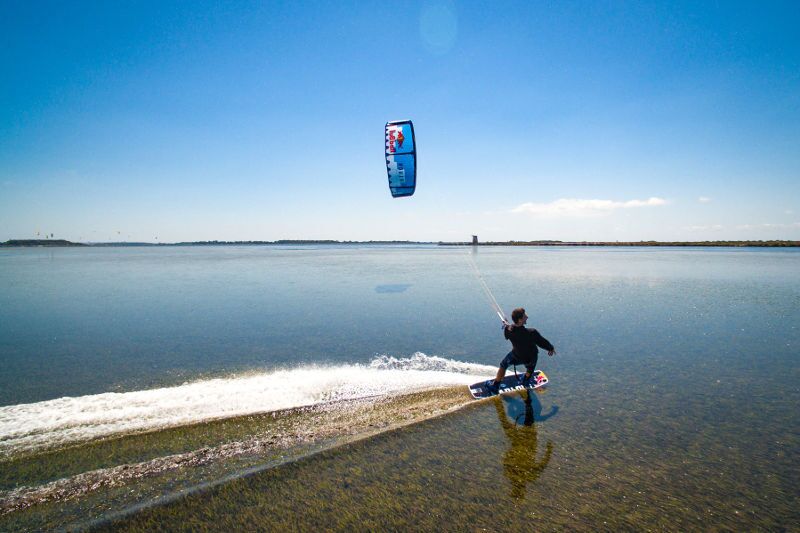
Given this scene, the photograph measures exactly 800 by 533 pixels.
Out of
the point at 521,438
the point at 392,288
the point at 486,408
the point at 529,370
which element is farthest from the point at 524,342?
the point at 392,288

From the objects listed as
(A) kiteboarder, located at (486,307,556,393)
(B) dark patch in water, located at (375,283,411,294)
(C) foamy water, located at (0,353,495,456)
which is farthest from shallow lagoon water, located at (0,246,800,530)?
(B) dark patch in water, located at (375,283,411,294)

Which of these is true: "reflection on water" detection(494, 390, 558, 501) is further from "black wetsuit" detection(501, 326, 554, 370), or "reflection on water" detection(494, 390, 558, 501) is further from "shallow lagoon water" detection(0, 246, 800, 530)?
"black wetsuit" detection(501, 326, 554, 370)

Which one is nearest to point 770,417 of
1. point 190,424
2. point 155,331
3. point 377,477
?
point 377,477

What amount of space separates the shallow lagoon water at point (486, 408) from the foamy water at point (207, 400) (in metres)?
0.27

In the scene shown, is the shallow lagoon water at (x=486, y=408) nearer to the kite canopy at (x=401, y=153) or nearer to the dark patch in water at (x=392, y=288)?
the dark patch in water at (x=392, y=288)

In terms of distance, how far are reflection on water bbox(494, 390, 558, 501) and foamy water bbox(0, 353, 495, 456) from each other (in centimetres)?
125

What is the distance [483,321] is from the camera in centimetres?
1407

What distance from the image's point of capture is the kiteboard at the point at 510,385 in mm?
7395

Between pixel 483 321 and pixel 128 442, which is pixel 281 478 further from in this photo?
pixel 483 321

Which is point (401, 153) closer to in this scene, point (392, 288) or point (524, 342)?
point (392, 288)

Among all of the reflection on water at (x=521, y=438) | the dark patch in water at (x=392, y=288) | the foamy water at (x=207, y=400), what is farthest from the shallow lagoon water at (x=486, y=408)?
the dark patch in water at (x=392, y=288)

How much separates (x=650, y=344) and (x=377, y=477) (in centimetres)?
998

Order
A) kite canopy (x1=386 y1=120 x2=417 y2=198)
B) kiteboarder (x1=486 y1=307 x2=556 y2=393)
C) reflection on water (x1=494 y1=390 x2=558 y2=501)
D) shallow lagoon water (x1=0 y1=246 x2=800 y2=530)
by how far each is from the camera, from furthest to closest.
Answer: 1. kite canopy (x1=386 y1=120 x2=417 y2=198)
2. kiteboarder (x1=486 y1=307 x2=556 y2=393)
3. reflection on water (x1=494 y1=390 x2=558 y2=501)
4. shallow lagoon water (x1=0 y1=246 x2=800 y2=530)

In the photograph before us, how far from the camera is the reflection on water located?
479cm
